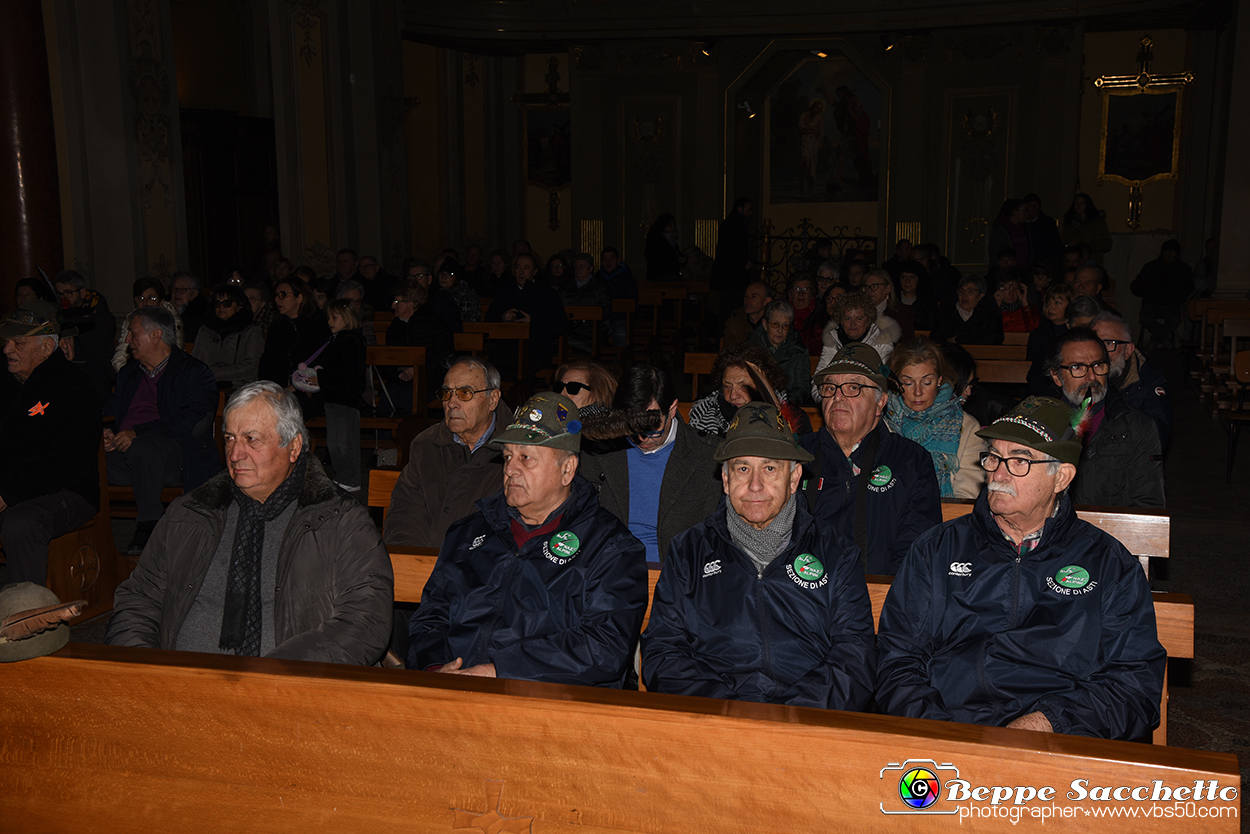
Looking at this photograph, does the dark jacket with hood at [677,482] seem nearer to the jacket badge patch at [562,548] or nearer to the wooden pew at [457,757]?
the jacket badge patch at [562,548]

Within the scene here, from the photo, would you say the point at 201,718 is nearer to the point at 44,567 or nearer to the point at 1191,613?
the point at 1191,613

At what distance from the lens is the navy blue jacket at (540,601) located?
2.83 meters

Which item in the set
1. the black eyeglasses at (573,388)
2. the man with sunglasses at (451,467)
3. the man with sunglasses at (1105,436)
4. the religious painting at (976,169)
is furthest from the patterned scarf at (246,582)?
A: the religious painting at (976,169)

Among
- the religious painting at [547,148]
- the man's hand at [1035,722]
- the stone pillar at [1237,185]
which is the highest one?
the religious painting at [547,148]

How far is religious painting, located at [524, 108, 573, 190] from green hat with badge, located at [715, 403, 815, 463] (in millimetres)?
19622

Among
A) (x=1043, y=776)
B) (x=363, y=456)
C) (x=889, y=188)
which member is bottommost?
(x=363, y=456)

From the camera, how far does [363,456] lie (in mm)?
8898

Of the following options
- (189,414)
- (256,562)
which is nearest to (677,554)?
(256,562)

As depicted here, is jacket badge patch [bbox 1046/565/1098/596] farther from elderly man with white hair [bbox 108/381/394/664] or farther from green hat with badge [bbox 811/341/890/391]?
elderly man with white hair [bbox 108/381/394/664]

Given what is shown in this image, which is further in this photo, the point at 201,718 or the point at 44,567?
the point at 44,567

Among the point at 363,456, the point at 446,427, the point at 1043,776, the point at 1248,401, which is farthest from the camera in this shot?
the point at 1248,401

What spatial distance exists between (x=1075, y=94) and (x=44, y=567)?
56.0 feet

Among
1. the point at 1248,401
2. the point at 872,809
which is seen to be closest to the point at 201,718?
the point at 872,809

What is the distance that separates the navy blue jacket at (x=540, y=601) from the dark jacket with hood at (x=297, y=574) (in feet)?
0.56
